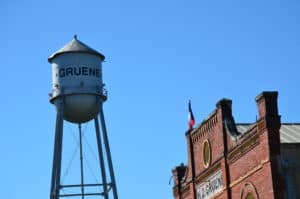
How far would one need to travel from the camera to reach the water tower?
4938 centimetres

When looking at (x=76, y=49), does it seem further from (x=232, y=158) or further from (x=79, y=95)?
(x=232, y=158)

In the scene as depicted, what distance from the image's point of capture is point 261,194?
36688 mm

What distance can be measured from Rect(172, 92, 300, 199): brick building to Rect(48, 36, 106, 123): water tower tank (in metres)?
5.85

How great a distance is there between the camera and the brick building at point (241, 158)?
35.6 m

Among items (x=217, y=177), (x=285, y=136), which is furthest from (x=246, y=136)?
(x=217, y=177)

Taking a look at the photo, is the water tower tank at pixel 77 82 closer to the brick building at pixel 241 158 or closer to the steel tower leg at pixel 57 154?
the steel tower leg at pixel 57 154

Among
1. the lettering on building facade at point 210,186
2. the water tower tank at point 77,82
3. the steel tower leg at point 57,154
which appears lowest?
the lettering on building facade at point 210,186

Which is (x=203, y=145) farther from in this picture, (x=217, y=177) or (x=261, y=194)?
(x=261, y=194)

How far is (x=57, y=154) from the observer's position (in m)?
49.1

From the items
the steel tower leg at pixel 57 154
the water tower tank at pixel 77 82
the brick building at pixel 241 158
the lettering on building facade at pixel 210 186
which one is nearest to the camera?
the brick building at pixel 241 158

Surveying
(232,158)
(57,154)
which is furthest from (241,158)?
(57,154)

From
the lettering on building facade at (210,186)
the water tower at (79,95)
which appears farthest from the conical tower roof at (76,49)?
the lettering on building facade at (210,186)

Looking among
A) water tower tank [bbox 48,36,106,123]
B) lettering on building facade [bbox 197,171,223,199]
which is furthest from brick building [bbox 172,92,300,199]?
water tower tank [bbox 48,36,106,123]

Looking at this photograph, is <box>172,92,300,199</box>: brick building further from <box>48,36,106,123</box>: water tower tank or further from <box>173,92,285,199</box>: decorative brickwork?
<box>48,36,106,123</box>: water tower tank
